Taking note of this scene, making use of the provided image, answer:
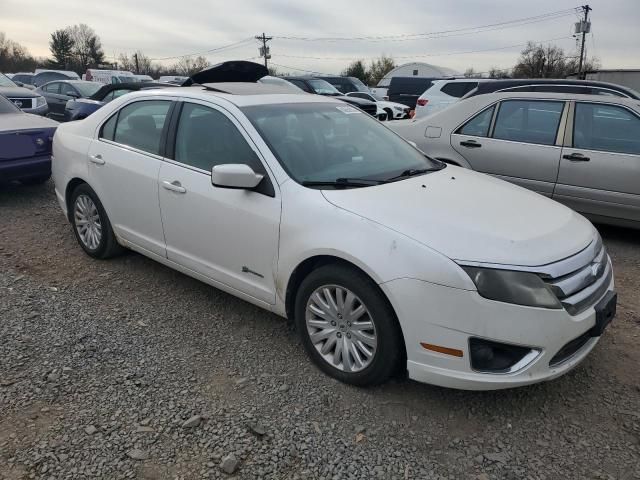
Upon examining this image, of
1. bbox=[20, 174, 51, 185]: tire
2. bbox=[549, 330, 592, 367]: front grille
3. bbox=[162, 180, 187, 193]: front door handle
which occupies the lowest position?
bbox=[549, 330, 592, 367]: front grille

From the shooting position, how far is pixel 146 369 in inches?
124

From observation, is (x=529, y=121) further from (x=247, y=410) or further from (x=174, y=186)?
(x=247, y=410)

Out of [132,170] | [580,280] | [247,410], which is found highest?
[132,170]

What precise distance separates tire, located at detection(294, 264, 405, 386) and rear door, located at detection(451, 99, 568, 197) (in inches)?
145

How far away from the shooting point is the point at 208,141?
3.64m

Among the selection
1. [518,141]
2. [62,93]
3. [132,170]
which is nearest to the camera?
[132,170]

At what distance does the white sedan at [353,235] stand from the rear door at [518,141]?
2228 mm

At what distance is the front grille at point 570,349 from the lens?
2590 mm

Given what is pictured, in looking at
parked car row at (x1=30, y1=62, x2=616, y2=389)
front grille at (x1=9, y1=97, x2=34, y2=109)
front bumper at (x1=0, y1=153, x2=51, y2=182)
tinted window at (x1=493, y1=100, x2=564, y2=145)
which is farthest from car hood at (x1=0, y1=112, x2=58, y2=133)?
tinted window at (x1=493, y1=100, x2=564, y2=145)

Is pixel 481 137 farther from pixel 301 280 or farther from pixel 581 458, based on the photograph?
pixel 581 458

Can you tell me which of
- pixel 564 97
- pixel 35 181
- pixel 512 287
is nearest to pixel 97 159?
pixel 512 287

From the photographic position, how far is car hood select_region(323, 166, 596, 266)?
2.56 meters

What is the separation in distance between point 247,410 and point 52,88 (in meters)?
15.3

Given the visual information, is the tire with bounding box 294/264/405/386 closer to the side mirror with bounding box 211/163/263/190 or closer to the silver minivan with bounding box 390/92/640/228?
the side mirror with bounding box 211/163/263/190
